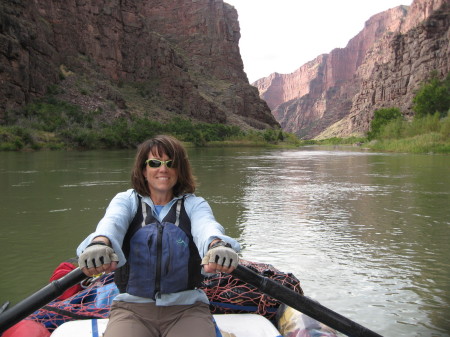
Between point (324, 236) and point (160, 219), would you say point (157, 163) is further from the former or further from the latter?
point (324, 236)

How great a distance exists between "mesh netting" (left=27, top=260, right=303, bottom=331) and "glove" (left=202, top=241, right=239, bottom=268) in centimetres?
139

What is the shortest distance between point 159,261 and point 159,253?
0.15 ft

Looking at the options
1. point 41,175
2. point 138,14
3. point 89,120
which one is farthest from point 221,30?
point 41,175

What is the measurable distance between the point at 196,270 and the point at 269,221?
552 centimetres

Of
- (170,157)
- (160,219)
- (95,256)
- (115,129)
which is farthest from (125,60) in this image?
(95,256)

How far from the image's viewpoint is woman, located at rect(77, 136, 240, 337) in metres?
2.29

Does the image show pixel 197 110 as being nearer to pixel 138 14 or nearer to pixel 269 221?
pixel 138 14

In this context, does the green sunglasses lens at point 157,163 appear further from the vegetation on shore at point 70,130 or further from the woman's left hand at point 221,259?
the vegetation on shore at point 70,130

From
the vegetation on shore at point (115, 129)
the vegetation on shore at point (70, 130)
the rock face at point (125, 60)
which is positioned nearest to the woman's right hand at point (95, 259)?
the vegetation on shore at point (115, 129)

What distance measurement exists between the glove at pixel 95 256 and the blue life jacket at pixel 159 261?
1.07 ft

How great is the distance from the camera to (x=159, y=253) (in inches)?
97.5

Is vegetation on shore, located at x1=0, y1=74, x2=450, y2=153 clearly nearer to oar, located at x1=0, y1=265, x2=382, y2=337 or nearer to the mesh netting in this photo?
the mesh netting

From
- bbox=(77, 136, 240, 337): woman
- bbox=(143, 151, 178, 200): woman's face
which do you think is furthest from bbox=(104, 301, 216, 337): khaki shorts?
bbox=(143, 151, 178, 200): woman's face

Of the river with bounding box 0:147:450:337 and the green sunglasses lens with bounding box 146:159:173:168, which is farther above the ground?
the green sunglasses lens with bounding box 146:159:173:168
